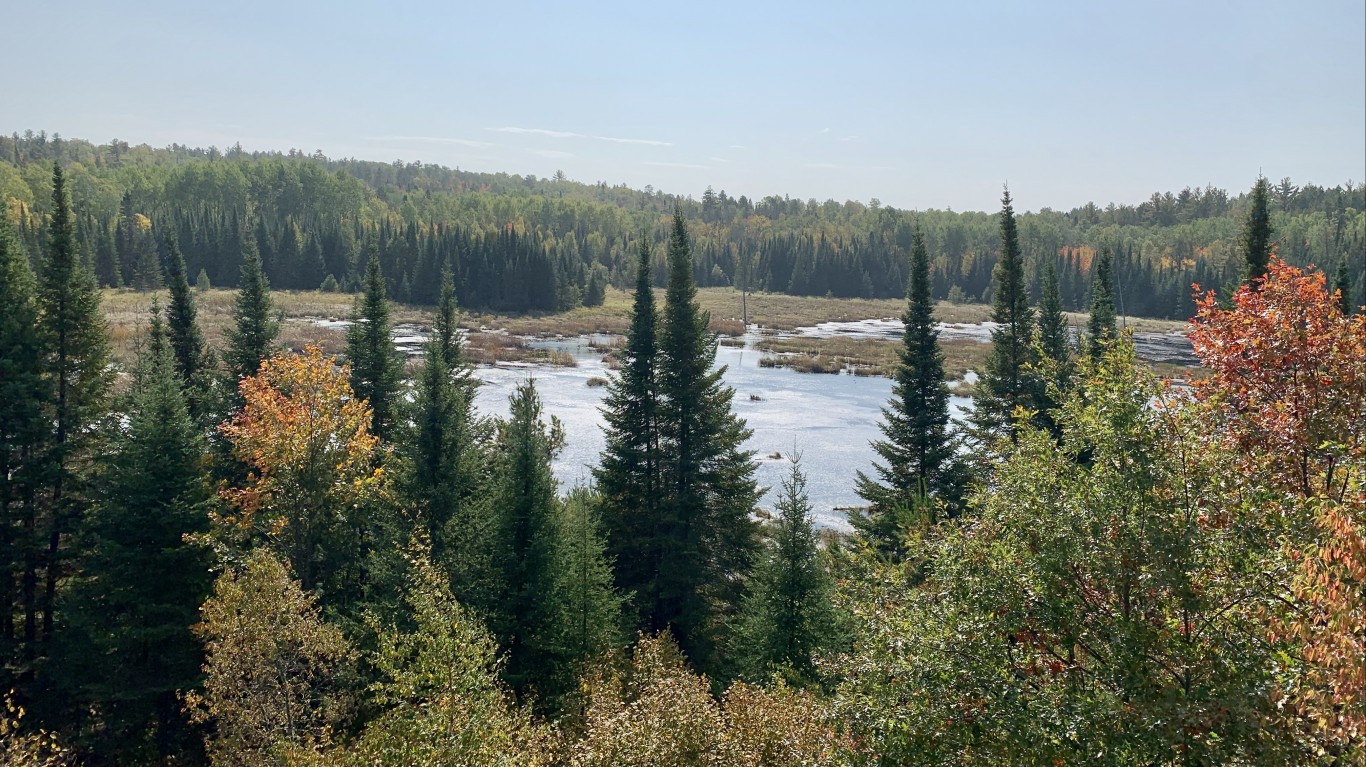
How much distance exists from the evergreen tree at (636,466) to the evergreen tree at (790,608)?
680 cm

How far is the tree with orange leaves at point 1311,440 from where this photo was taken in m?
8.12

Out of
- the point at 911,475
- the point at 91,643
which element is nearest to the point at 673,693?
the point at 91,643

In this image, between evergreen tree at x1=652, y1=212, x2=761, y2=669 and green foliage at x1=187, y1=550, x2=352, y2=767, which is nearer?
green foliage at x1=187, y1=550, x2=352, y2=767

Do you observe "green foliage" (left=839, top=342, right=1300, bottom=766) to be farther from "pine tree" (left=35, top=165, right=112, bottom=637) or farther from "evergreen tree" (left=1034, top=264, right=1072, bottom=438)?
"pine tree" (left=35, top=165, right=112, bottom=637)

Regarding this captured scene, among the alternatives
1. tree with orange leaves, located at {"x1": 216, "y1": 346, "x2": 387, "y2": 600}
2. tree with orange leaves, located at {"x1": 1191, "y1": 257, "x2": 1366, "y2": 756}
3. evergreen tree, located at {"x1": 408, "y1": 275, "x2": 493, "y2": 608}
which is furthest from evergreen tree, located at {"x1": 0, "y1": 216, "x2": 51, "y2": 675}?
tree with orange leaves, located at {"x1": 1191, "y1": 257, "x2": 1366, "y2": 756}

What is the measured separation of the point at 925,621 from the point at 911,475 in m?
24.2

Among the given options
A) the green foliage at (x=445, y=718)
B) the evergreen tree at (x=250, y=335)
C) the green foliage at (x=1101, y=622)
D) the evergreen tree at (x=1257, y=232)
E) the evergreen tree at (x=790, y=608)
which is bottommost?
the evergreen tree at (x=790, y=608)

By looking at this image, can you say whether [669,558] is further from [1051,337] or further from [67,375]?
[67,375]

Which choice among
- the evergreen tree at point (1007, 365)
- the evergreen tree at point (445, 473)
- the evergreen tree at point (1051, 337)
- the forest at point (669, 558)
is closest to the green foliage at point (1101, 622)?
the forest at point (669, 558)

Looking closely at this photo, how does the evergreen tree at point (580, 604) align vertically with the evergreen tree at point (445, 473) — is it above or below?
below

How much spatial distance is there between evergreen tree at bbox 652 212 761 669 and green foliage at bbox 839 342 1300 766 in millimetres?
19247

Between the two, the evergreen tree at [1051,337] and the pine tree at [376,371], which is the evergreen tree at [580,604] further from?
the evergreen tree at [1051,337]

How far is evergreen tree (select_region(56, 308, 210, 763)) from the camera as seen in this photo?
24.4 meters

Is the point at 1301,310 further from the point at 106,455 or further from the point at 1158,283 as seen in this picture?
the point at 1158,283
